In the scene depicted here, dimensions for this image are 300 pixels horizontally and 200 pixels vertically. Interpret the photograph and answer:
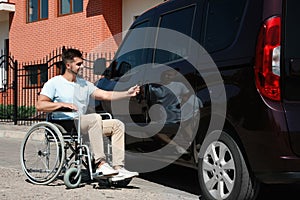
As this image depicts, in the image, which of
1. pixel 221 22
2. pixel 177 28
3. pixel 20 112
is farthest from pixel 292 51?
pixel 20 112

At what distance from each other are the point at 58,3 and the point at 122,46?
1271 cm

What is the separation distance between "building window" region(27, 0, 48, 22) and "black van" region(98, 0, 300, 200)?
14.0 meters

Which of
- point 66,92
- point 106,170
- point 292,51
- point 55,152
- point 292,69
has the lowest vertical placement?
point 106,170

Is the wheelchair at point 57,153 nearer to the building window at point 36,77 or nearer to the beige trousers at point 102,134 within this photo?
the beige trousers at point 102,134

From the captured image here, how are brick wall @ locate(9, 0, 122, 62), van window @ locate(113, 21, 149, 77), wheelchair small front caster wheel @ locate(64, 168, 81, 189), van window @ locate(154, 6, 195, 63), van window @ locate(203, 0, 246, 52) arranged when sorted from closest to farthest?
van window @ locate(203, 0, 246, 52) → van window @ locate(154, 6, 195, 63) → wheelchair small front caster wheel @ locate(64, 168, 81, 189) → van window @ locate(113, 21, 149, 77) → brick wall @ locate(9, 0, 122, 62)

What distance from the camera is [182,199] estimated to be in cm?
537

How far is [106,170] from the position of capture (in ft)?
18.7

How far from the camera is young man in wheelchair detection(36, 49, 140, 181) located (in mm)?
5797

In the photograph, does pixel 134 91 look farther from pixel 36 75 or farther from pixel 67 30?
pixel 67 30

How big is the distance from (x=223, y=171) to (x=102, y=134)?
5.39 ft

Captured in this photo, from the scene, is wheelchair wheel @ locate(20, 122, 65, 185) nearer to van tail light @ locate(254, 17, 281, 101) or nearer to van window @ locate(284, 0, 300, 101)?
van tail light @ locate(254, 17, 281, 101)

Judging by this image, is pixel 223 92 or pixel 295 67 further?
pixel 223 92

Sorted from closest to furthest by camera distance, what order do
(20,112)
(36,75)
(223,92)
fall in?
(223,92) < (20,112) < (36,75)

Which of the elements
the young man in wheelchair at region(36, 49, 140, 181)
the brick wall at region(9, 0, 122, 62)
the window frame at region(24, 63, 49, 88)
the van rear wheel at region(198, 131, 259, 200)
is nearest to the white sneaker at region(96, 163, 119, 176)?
the young man in wheelchair at region(36, 49, 140, 181)
